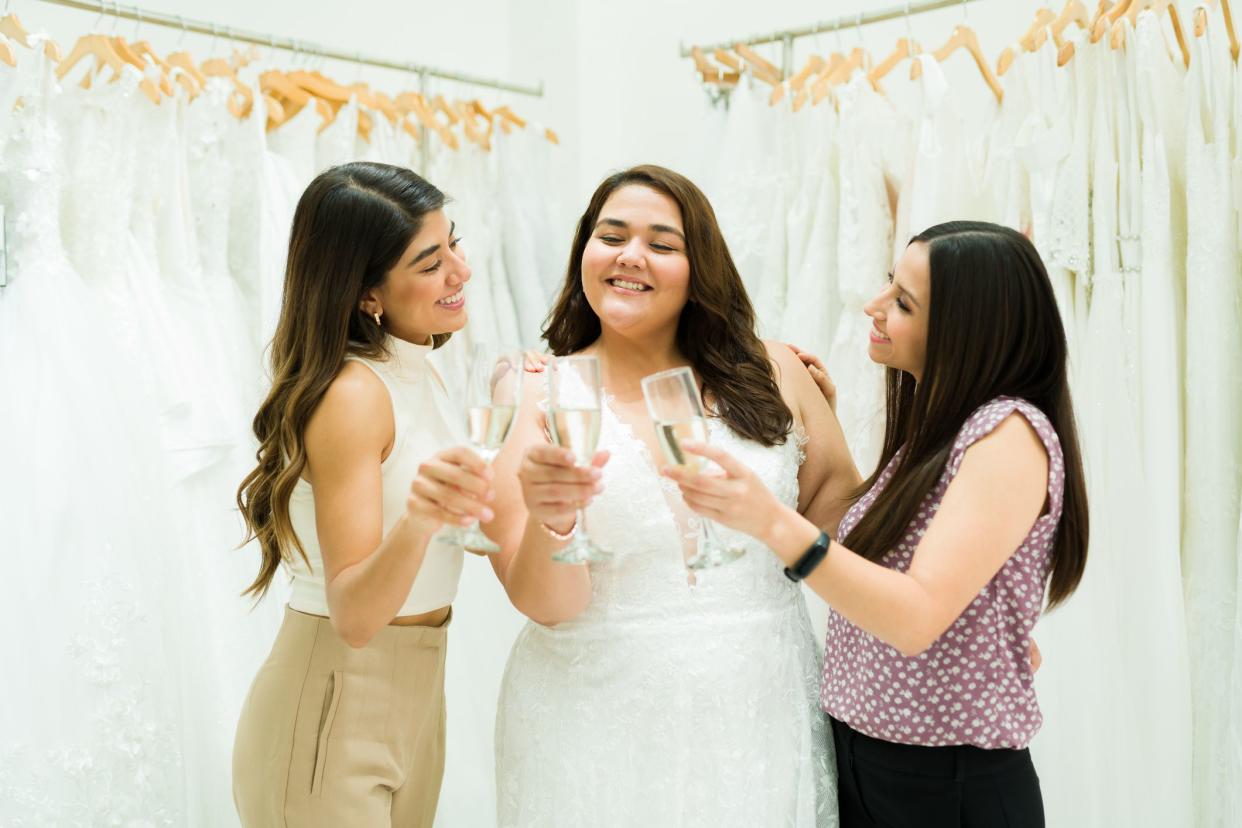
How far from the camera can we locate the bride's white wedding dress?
6.13 feet

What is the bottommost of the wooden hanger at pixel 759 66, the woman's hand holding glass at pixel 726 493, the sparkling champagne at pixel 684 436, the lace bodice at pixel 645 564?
the lace bodice at pixel 645 564

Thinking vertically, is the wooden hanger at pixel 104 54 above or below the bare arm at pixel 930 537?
above

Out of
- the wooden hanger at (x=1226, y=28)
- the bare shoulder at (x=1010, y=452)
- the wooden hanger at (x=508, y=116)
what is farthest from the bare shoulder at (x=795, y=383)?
the wooden hanger at (x=508, y=116)

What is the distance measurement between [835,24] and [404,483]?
1958mm

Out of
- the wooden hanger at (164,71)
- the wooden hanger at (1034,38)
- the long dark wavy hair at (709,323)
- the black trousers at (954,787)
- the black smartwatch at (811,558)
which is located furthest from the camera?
the wooden hanger at (164,71)

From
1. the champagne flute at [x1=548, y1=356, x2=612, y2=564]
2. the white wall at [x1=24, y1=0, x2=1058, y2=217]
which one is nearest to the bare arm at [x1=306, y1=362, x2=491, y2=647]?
the champagne flute at [x1=548, y1=356, x2=612, y2=564]

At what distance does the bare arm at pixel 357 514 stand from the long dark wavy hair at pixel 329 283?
0.06 meters

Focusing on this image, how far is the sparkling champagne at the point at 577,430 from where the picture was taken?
4.40 ft

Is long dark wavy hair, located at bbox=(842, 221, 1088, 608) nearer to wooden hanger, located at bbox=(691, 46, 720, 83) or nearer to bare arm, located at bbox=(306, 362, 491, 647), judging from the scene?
bare arm, located at bbox=(306, 362, 491, 647)

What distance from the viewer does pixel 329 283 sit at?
171 centimetres

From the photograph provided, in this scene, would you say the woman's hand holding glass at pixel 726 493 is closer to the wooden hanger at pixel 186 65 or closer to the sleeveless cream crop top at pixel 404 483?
the sleeveless cream crop top at pixel 404 483

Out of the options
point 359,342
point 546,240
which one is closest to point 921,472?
point 359,342

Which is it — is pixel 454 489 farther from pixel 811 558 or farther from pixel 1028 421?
pixel 1028 421

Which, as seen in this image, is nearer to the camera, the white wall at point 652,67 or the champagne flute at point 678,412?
the champagne flute at point 678,412
